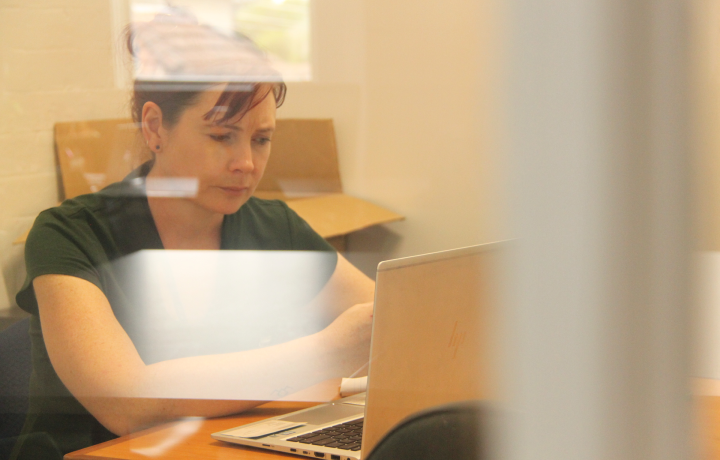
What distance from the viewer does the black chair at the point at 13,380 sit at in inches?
48.4

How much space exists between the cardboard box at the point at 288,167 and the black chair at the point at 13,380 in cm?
35

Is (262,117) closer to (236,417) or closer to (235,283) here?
(235,283)

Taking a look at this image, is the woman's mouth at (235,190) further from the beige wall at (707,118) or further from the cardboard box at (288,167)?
the beige wall at (707,118)

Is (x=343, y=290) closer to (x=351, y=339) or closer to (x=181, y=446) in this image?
(x=351, y=339)

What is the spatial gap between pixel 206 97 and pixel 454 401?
1115mm

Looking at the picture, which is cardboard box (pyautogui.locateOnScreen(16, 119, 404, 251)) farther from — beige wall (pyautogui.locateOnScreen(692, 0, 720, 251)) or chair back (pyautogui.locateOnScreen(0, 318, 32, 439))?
beige wall (pyautogui.locateOnScreen(692, 0, 720, 251))

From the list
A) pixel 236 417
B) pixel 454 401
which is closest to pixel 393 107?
pixel 236 417

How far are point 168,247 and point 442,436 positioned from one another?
108cm

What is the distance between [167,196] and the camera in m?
1.40

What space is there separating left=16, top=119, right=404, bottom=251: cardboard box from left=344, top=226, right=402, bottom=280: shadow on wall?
0.02 meters

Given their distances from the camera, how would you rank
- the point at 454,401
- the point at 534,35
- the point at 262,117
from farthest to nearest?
the point at 262,117, the point at 454,401, the point at 534,35

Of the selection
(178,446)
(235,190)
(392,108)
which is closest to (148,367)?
(178,446)

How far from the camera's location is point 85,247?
1.23m

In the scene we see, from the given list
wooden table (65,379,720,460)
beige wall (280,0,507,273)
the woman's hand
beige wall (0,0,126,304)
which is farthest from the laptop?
beige wall (0,0,126,304)
